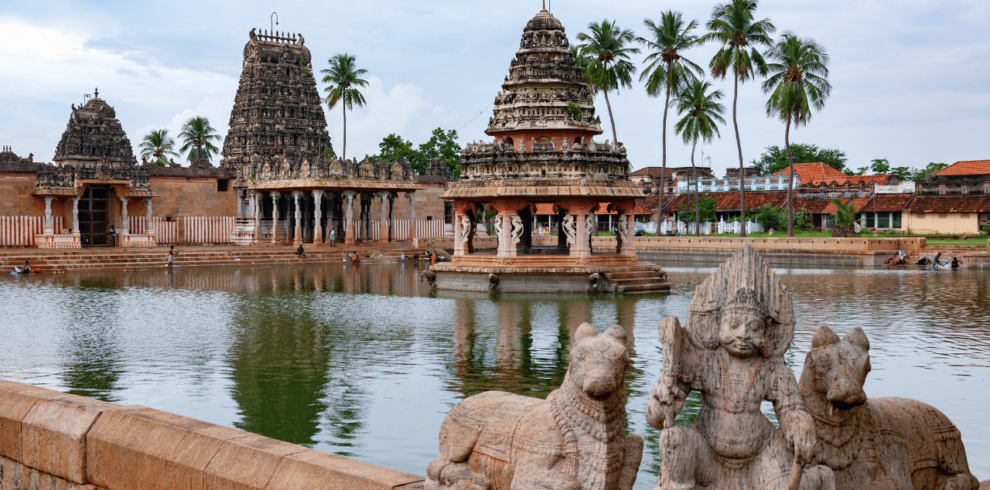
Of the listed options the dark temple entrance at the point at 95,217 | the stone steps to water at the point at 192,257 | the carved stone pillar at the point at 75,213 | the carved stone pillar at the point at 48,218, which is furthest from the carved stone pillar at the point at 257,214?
the carved stone pillar at the point at 48,218

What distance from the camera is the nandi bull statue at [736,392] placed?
3633 millimetres

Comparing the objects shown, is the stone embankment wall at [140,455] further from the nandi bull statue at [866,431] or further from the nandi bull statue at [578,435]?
the nandi bull statue at [866,431]

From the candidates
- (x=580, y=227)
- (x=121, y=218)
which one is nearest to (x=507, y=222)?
(x=580, y=227)

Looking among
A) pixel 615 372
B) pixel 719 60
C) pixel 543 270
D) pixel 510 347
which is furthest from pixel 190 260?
pixel 615 372

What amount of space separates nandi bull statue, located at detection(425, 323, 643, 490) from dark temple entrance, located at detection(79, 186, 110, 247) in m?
40.1

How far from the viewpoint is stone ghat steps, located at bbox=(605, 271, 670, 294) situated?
23172 millimetres

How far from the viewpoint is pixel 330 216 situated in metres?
46.6

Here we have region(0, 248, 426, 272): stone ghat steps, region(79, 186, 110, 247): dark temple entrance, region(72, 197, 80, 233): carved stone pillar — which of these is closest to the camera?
region(0, 248, 426, 272): stone ghat steps

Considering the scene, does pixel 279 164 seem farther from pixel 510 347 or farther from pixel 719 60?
pixel 510 347

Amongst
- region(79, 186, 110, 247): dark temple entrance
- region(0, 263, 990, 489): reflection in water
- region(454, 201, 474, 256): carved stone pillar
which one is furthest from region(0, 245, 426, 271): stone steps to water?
region(454, 201, 474, 256): carved stone pillar

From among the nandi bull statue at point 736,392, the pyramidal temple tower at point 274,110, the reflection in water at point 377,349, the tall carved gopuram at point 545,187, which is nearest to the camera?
the nandi bull statue at point 736,392

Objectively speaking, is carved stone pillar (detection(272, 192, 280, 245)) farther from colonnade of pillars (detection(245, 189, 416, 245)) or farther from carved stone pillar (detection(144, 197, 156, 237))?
carved stone pillar (detection(144, 197, 156, 237))

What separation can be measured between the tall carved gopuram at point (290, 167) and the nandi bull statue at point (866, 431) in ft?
126

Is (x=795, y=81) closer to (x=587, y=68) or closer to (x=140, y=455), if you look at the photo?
(x=587, y=68)
